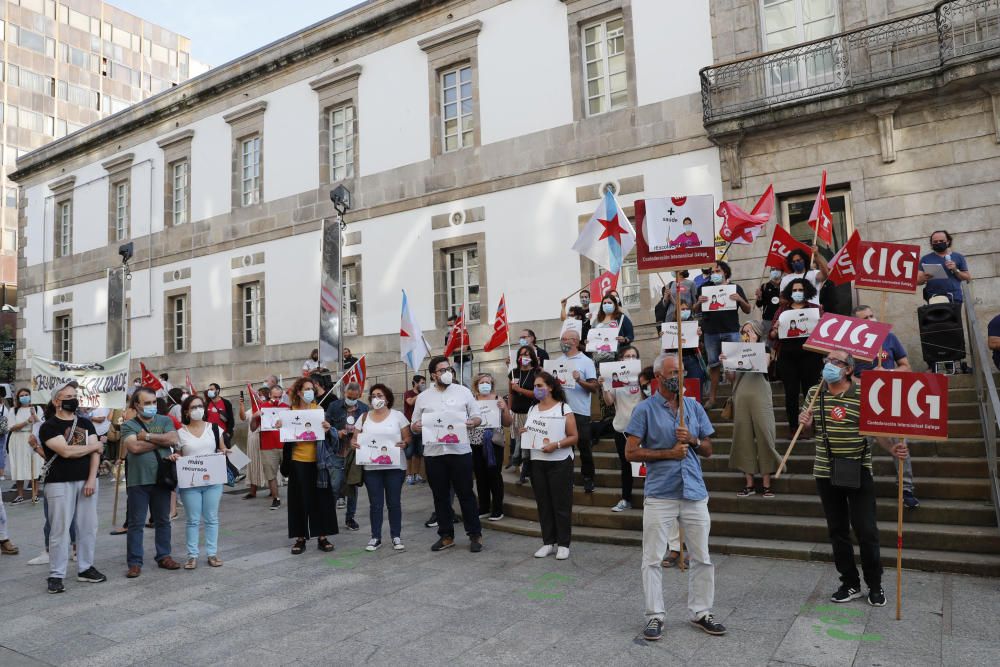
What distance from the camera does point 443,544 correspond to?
7801mm

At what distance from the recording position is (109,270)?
23062mm

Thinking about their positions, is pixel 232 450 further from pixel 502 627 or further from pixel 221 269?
pixel 221 269

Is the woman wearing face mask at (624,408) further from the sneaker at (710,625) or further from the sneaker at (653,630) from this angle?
the sneaker at (653,630)

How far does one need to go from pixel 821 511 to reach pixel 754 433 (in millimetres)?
985

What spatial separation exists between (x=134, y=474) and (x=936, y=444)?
8.38 meters

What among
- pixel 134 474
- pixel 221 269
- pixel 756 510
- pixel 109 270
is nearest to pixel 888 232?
pixel 756 510

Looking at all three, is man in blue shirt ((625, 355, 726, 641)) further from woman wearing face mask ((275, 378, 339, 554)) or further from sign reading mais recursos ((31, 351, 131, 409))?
sign reading mais recursos ((31, 351, 131, 409))

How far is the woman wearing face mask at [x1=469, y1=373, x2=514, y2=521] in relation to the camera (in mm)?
8672

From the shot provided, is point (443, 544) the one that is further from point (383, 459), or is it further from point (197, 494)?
point (197, 494)

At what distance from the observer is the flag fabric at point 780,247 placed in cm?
1063

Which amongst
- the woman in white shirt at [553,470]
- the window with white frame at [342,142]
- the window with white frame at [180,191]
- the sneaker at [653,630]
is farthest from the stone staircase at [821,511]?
the window with white frame at [180,191]

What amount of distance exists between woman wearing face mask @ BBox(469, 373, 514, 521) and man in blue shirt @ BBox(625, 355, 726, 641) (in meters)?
3.37

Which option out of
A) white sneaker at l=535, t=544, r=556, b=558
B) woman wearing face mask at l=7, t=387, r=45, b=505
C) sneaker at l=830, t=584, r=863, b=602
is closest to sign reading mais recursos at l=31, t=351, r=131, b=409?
woman wearing face mask at l=7, t=387, r=45, b=505

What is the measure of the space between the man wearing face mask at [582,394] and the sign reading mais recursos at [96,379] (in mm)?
6221
